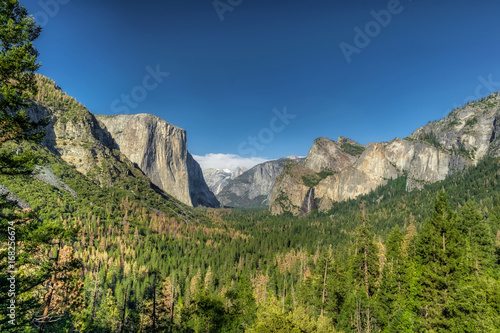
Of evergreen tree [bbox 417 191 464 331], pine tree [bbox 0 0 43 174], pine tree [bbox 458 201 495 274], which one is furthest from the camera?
pine tree [bbox 458 201 495 274]

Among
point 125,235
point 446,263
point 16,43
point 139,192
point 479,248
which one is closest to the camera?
point 16,43

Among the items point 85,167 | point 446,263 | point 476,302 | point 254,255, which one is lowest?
point 254,255

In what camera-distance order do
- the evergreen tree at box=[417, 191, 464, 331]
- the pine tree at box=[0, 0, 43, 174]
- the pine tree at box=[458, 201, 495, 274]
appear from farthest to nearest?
the pine tree at box=[458, 201, 495, 274] < the evergreen tree at box=[417, 191, 464, 331] < the pine tree at box=[0, 0, 43, 174]

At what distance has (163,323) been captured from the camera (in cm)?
4838

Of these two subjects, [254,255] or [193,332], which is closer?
[193,332]

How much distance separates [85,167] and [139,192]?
42.2m

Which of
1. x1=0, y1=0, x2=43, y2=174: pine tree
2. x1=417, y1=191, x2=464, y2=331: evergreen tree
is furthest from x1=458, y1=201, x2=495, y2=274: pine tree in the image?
x1=0, y1=0, x2=43, y2=174: pine tree

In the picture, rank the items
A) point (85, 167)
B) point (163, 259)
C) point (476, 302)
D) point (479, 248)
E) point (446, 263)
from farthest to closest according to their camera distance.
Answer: point (85, 167) < point (163, 259) < point (479, 248) < point (446, 263) < point (476, 302)

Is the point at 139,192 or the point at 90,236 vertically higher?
the point at 139,192

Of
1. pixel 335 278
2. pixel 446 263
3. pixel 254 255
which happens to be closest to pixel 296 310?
pixel 446 263

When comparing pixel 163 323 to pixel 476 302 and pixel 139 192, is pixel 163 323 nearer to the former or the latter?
pixel 476 302

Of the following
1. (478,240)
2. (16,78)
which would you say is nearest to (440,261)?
(478,240)

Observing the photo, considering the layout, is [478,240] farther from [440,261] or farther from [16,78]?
[16,78]

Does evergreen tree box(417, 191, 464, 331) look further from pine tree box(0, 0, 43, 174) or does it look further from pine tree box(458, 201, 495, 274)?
pine tree box(0, 0, 43, 174)
